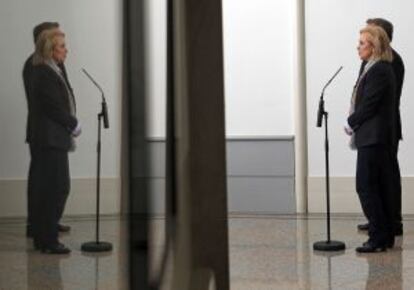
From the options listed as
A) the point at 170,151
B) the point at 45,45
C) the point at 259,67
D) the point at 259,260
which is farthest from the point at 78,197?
the point at 259,67

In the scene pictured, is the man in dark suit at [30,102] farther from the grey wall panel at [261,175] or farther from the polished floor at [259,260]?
the grey wall panel at [261,175]

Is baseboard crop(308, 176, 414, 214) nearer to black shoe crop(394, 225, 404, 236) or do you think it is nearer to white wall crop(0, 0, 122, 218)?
black shoe crop(394, 225, 404, 236)

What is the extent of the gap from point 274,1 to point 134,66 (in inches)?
283

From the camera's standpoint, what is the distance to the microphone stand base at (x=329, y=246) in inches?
202

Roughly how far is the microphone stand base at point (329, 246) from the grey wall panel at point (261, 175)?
7.27ft

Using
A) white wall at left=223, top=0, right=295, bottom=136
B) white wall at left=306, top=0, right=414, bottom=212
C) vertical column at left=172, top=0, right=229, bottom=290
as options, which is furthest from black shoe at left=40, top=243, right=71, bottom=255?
white wall at left=223, top=0, right=295, bottom=136

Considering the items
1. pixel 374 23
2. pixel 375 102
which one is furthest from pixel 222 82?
pixel 374 23

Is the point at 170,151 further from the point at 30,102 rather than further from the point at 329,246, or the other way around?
the point at 329,246

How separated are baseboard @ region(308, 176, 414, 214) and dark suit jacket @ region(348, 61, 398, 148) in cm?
225

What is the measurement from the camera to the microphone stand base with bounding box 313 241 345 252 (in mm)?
5137

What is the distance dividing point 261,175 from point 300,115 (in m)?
0.79

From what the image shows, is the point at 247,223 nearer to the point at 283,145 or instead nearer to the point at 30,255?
the point at 283,145

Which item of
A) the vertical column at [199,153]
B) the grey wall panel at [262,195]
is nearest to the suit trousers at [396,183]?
the grey wall panel at [262,195]

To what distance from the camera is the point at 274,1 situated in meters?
7.69
